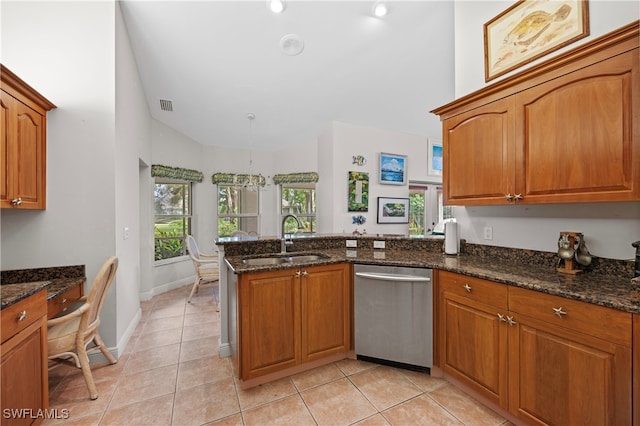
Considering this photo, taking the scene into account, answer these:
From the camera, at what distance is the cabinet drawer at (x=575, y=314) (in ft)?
3.81

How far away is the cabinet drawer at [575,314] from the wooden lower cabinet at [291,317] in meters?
→ 1.17

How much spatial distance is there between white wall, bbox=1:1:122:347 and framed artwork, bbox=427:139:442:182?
5152 mm

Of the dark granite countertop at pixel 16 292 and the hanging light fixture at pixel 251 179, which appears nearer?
the dark granite countertop at pixel 16 292

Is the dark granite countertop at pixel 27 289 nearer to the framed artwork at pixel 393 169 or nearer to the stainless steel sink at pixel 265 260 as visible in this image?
the stainless steel sink at pixel 265 260

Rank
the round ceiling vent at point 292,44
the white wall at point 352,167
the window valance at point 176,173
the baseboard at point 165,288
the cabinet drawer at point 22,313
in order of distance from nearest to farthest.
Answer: the cabinet drawer at point 22,313
the round ceiling vent at point 292,44
the baseboard at point 165,288
the window valance at point 176,173
the white wall at point 352,167

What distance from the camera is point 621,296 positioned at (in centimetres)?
124

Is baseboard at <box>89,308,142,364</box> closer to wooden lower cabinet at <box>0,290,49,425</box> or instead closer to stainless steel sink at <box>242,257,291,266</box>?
wooden lower cabinet at <box>0,290,49,425</box>

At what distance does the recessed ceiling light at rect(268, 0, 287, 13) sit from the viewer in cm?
246

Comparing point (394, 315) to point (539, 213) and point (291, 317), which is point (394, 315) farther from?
point (539, 213)

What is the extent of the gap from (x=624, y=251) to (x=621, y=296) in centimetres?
51

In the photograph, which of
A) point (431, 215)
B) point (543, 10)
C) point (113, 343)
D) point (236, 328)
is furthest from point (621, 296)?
point (431, 215)

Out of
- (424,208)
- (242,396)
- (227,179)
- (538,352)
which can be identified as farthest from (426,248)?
(227,179)

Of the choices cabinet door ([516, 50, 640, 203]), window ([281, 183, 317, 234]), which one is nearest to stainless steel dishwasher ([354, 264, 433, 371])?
cabinet door ([516, 50, 640, 203])

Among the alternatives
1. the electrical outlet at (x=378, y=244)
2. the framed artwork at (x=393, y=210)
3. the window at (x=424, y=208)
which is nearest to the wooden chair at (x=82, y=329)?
the electrical outlet at (x=378, y=244)
